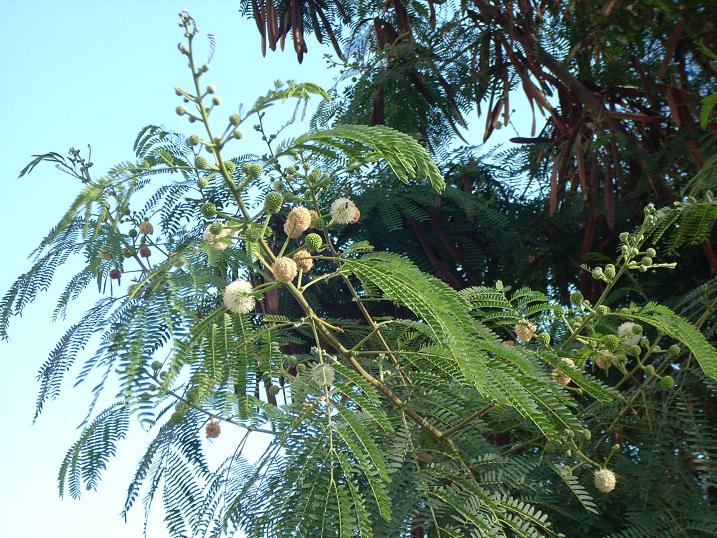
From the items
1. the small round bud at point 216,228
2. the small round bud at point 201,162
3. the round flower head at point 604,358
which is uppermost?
the small round bud at point 201,162

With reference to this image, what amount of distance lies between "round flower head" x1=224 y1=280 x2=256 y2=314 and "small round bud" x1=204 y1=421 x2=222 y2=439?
34 cm

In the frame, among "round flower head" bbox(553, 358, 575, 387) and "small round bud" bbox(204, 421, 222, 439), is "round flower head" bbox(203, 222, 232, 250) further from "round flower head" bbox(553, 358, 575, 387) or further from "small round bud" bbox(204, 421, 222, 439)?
"round flower head" bbox(553, 358, 575, 387)

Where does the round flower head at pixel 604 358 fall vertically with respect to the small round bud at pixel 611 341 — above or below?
below

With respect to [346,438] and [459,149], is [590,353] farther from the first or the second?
[459,149]

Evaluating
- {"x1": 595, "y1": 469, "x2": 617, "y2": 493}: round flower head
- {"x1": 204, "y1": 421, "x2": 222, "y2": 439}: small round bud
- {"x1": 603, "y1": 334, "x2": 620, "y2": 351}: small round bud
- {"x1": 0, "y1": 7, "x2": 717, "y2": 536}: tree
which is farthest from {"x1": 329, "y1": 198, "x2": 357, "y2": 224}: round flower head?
{"x1": 595, "y1": 469, "x2": 617, "y2": 493}: round flower head

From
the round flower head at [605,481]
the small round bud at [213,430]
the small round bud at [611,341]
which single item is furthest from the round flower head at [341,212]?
the round flower head at [605,481]

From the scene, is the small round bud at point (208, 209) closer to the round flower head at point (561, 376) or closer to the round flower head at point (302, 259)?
the round flower head at point (302, 259)

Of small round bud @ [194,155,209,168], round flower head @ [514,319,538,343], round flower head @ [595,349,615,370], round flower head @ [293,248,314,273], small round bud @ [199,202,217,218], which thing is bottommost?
round flower head @ [595,349,615,370]

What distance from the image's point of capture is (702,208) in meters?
2.43

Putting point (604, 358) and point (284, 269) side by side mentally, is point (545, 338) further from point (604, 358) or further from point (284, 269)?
point (284, 269)

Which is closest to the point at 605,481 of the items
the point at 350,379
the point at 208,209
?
the point at 350,379

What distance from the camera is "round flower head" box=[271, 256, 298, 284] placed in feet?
5.28

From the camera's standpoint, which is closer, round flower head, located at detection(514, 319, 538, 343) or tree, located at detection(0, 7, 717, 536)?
tree, located at detection(0, 7, 717, 536)

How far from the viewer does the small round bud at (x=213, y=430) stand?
193 centimetres
